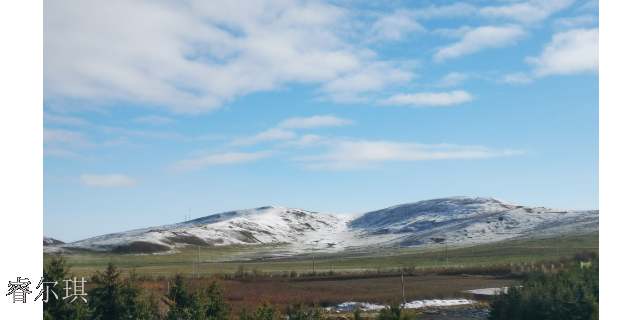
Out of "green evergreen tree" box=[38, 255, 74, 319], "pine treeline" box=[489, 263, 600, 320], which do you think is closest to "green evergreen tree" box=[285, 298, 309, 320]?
"green evergreen tree" box=[38, 255, 74, 319]

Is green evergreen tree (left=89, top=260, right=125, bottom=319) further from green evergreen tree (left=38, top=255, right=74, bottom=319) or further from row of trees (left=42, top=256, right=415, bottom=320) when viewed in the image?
green evergreen tree (left=38, top=255, right=74, bottom=319)

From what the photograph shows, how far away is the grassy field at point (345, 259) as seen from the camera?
260 feet

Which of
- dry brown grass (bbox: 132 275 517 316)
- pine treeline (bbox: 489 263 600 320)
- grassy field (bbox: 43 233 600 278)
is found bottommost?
grassy field (bbox: 43 233 600 278)

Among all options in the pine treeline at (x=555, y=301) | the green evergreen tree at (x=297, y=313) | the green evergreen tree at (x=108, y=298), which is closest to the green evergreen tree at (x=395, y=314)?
the green evergreen tree at (x=297, y=313)

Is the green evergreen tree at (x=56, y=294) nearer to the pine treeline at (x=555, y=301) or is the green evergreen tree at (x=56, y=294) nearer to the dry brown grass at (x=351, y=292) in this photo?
the dry brown grass at (x=351, y=292)

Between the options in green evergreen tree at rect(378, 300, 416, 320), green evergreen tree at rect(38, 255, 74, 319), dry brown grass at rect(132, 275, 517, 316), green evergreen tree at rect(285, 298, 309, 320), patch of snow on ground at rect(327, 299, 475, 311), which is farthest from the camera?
dry brown grass at rect(132, 275, 517, 316)

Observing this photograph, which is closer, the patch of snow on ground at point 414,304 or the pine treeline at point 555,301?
the pine treeline at point 555,301

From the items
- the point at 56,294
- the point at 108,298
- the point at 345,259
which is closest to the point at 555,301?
the point at 108,298

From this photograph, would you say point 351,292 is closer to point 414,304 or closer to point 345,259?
point 414,304

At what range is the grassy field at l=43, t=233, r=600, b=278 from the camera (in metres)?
79.3

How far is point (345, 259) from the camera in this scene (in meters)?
118

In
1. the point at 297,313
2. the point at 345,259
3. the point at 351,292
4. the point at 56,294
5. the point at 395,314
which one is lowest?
the point at 345,259
